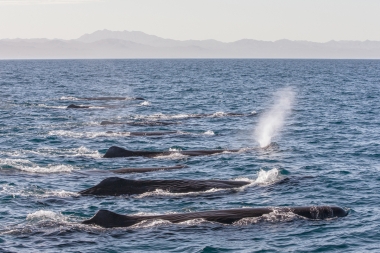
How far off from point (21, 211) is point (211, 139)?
72.5 feet

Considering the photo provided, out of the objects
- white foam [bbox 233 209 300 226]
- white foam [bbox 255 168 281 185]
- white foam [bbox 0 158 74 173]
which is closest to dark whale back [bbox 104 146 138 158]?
white foam [bbox 0 158 74 173]

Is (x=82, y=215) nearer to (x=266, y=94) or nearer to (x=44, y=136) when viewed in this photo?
(x=44, y=136)

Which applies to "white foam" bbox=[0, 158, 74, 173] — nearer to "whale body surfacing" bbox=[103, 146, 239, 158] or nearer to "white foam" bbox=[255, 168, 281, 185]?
"whale body surfacing" bbox=[103, 146, 239, 158]

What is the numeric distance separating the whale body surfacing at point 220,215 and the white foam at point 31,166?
11.2m

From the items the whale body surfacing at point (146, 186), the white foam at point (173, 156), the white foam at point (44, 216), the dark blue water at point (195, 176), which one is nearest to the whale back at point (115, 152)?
the dark blue water at point (195, 176)

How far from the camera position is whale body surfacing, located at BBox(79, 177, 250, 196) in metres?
27.7

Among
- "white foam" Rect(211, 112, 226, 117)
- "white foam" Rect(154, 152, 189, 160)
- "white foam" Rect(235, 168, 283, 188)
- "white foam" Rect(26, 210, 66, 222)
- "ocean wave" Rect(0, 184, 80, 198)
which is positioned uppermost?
"white foam" Rect(211, 112, 226, 117)

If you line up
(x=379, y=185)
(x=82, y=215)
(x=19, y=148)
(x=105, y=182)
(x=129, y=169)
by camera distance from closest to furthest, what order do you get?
(x=82, y=215), (x=105, y=182), (x=379, y=185), (x=129, y=169), (x=19, y=148)

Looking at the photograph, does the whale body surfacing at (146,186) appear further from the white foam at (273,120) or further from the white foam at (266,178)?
the white foam at (273,120)

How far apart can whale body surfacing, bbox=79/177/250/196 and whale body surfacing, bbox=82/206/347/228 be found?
4589mm

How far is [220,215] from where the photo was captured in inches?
916

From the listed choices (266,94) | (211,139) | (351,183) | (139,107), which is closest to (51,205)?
(351,183)

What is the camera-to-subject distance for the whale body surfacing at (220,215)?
72.7 feet

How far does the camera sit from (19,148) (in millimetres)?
40781
